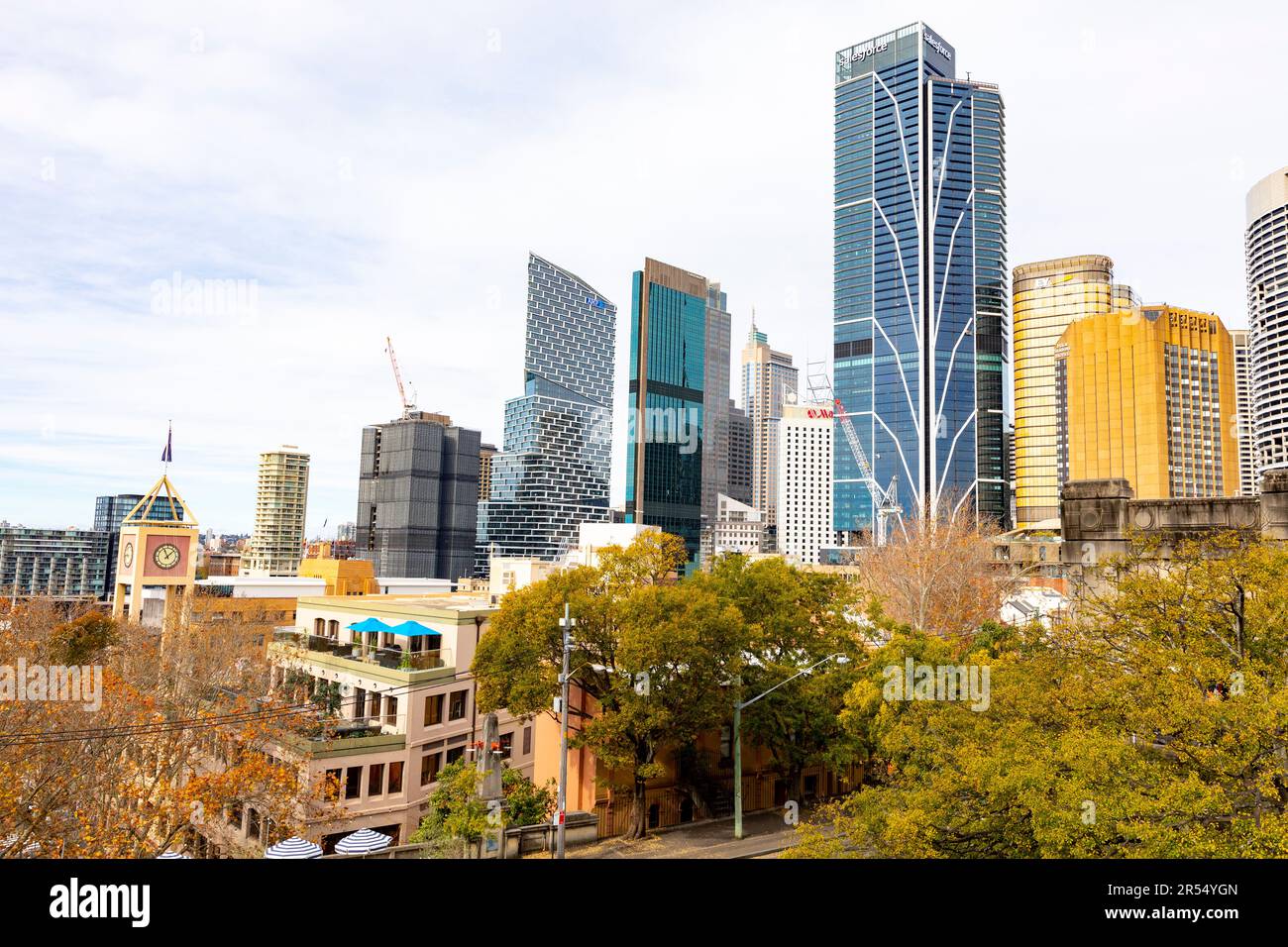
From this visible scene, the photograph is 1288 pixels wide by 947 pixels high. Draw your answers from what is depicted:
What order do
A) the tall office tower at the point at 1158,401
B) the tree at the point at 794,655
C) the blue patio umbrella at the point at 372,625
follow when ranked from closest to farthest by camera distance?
the tree at the point at 794,655
the blue patio umbrella at the point at 372,625
the tall office tower at the point at 1158,401

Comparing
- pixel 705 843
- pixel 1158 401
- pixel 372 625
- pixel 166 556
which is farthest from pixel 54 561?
pixel 1158 401

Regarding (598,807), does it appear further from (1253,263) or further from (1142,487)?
(1253,263)

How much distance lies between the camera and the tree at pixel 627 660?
91.4 ft

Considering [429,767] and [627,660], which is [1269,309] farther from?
[429,767]

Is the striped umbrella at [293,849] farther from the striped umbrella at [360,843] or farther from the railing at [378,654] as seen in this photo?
the railing at [378,654]

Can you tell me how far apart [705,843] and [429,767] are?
14.7 metres

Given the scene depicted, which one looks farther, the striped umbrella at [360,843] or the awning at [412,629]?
the awning at [412,629]

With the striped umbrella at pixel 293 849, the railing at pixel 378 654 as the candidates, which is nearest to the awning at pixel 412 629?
the railing at pixel 378 654

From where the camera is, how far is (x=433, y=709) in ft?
123

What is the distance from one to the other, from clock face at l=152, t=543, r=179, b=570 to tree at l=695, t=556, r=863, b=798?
4703 centimetres

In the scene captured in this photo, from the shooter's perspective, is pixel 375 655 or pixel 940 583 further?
pixel 940 583

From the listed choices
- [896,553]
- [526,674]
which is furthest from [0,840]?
[896,553]

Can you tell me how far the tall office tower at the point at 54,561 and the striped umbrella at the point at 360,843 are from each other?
138 meters
